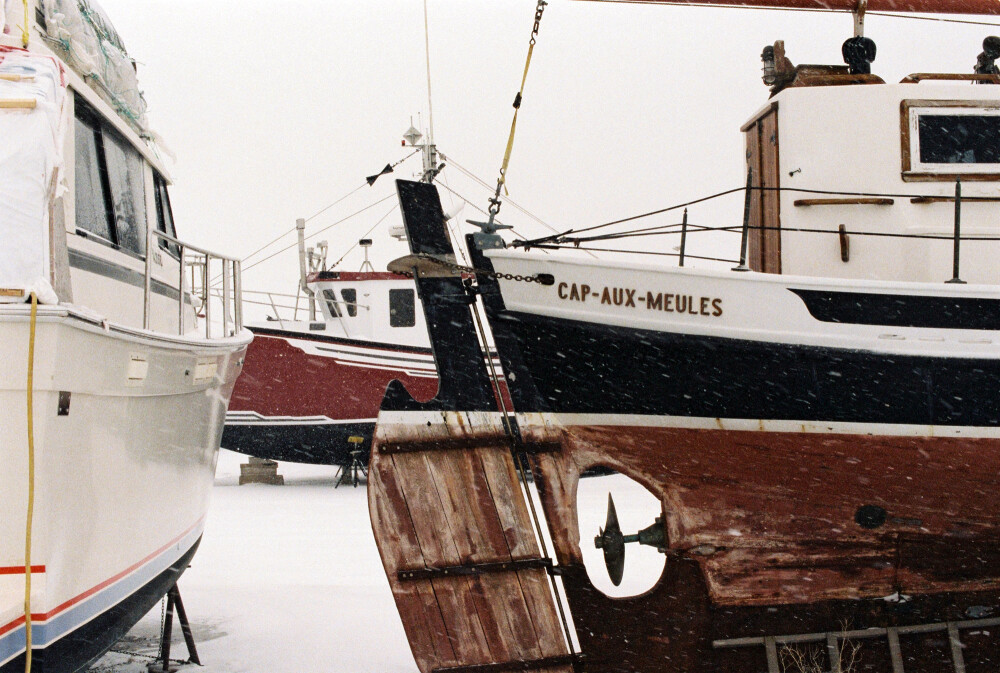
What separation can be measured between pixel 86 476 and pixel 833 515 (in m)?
3.50

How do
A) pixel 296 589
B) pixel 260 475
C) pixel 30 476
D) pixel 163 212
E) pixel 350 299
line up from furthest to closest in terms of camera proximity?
pixel 350 299
pixel 260 475
pixel 296 589
pixel 163 212
pixel 30 476

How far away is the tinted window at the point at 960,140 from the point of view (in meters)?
5.31

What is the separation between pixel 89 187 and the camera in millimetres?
4629

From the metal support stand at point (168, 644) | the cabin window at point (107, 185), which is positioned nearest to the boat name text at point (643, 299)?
the cabin window at point (107, 185)

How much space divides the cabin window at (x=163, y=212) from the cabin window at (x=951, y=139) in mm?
5030

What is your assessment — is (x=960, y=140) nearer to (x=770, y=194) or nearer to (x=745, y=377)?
(x=770, y=194)

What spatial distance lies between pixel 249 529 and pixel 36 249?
7.05 meters

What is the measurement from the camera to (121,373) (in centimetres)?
350

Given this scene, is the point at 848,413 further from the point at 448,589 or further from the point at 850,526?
the point at 448,589

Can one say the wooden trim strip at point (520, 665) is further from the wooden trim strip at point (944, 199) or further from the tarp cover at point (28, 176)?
the wooden trim strip at point (944, 199)

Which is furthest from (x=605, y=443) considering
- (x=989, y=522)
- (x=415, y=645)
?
(x=989, y=522)

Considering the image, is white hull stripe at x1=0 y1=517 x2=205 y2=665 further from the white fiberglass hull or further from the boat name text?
the boat name text

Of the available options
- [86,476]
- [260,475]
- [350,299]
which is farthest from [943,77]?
[260,475]

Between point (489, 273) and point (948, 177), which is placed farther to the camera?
point (948, 177)
